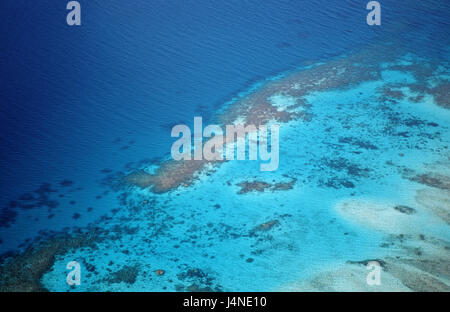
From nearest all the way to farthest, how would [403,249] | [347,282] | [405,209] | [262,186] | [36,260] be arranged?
[347,282] → [403,249] → [36,260] → [405,209] → [262,186]

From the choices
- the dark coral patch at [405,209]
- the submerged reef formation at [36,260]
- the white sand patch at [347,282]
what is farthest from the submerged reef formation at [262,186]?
the submerged reef formation at [36,260]

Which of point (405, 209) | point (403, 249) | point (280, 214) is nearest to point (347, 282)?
point (403, 249)

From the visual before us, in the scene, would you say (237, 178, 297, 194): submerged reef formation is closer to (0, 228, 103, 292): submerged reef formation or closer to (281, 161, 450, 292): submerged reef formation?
(281, 161, 450, 292): submerged reef formation

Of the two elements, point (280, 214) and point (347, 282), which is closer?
point (347, 282)

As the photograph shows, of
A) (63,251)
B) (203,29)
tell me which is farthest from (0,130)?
(203,29)

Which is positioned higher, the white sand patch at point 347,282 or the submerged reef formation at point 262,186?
the submerged reef formation at point 262,186

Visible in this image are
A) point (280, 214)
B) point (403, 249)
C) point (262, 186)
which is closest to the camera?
point (403, 249)

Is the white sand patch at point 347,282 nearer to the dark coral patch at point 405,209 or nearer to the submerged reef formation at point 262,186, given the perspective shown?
the dark coral patch at point 405,209

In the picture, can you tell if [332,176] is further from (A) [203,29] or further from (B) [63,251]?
(A) [203,29]

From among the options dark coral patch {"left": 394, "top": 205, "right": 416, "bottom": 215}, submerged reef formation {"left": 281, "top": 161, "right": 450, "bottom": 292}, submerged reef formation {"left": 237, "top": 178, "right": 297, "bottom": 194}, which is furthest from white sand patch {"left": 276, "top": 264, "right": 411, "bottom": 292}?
submerged reef formation {"left": 237, "top": 178, "right": 297, "bottom": 194}

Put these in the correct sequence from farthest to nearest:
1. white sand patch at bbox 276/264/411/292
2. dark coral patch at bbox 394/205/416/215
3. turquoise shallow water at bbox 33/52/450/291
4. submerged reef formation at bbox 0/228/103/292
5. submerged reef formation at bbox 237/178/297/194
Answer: submerged reef formation at bbox 237/178/297/194
dark coral patch at bbox 394/205/416/215
turquoise shallow water at bbox 33/52/450/291
submerged reef formation at bbox 0/228/103/292
white sand patch at bbox 276/264/411/292

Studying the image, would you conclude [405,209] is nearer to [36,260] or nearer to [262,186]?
[262,186]
